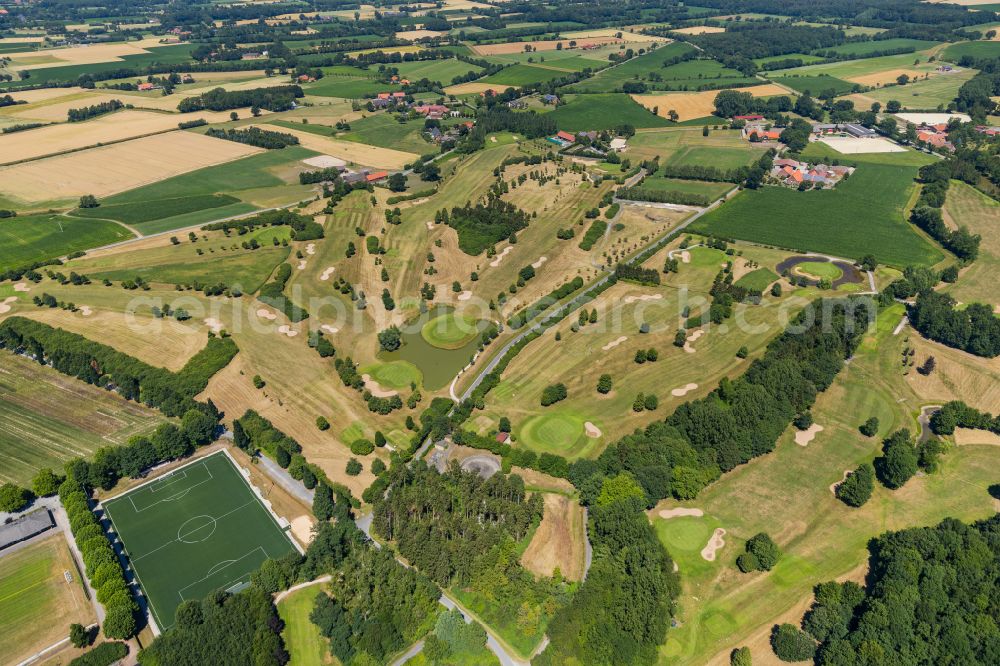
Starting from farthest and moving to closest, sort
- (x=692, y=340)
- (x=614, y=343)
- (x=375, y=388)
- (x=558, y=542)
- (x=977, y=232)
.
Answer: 1. (x=977, y=232)
2. (x=692, y=340)
3. (x=614, y=343)
4. (x=375, y=388)
5. (x=558, y=542)

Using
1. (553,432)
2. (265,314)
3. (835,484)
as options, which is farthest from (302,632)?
(265,314)

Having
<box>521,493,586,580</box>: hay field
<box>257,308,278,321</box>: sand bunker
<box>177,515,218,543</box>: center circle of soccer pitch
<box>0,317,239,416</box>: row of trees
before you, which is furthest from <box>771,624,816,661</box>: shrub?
<box>257,308,278,321</box>: sand bunker

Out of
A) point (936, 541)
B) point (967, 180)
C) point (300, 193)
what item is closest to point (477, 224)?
point (300, 193)

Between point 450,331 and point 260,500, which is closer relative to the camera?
point 260,500

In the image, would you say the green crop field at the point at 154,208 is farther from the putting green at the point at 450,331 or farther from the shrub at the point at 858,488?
the shrub at the point at 858,488

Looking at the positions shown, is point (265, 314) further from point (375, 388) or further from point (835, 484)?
point (835, 484)

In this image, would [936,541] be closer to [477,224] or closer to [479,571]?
[479,571]

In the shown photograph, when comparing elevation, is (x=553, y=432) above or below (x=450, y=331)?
above
